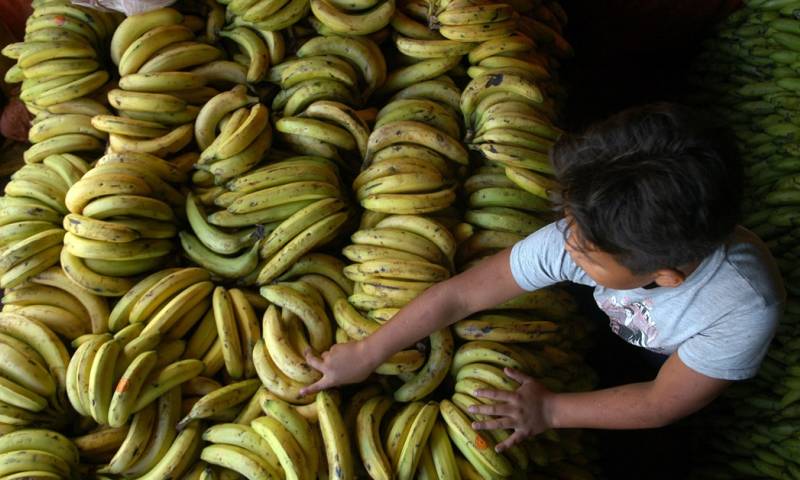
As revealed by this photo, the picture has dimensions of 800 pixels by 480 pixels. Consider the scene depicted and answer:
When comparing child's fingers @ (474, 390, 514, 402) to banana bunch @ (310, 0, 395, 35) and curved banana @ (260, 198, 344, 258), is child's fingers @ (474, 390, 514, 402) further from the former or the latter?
banana bunch @ (310, 0, 395, 35)

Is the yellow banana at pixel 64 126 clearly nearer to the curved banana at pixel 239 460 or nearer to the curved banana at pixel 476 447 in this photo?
the curved banana at pixel 239 460

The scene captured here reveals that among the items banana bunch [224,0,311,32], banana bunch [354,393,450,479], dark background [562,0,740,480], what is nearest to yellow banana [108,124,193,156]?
banana bunch [224,0,311,32]

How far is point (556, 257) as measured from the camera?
1.40 meters

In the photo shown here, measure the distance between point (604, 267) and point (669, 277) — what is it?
0.13m

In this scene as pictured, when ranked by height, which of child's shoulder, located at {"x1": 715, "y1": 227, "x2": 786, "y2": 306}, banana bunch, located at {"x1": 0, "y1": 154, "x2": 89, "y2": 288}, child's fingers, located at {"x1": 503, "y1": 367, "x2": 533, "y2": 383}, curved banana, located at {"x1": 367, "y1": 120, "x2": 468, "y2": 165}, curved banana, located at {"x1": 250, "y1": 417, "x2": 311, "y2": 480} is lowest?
curved banana, located at {"x1": 250, "y1": 417, "x2": 311, "y2": 480}

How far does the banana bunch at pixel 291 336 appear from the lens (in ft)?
5.13

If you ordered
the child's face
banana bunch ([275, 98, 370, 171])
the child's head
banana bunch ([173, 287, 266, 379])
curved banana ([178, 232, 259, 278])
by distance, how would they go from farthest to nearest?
banana bunch ([275, 98, 370, 171]) → curved banana ([178, 232, 259, 278]) → banana bunch ([173, 287, 266, 379]) → the child's face → the child's head

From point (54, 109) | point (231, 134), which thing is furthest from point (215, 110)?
point (54, 109)

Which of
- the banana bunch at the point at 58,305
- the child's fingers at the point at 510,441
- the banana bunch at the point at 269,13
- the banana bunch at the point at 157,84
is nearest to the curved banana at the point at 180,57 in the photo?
the banana bunch at the point at 157,84

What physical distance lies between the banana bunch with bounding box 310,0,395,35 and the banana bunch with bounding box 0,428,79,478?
1423 millimetres

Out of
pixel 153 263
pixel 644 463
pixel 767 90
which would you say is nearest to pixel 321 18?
pixel 153 263

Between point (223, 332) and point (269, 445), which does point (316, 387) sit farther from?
point (223, 332)

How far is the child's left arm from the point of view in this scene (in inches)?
51.7

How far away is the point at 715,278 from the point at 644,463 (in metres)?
1.47
